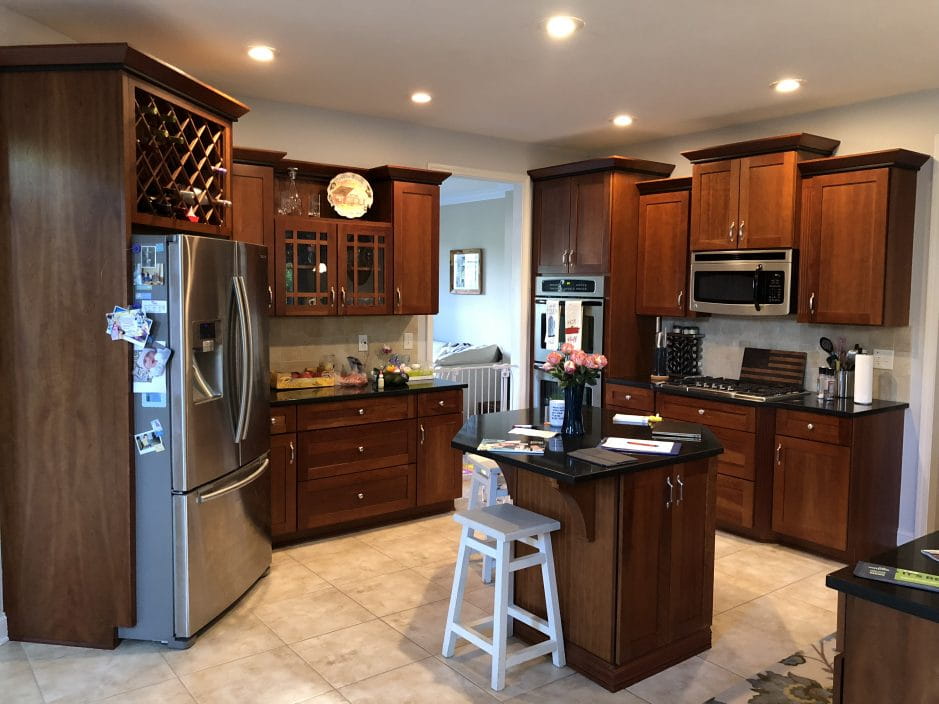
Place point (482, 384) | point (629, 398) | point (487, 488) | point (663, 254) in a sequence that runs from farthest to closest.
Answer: point (482, 384) < point (663, 254) < point (629, 398) < point (487, 488)

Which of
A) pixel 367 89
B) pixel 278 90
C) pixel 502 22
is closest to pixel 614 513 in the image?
pixel 502 22

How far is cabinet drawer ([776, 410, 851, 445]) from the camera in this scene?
404cm

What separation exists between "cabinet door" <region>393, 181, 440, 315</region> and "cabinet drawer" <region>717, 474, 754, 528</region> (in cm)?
223

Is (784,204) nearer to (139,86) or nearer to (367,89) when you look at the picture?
(367,89)

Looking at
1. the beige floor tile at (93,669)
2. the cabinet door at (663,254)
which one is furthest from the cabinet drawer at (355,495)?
the cabinet door at (663,254)

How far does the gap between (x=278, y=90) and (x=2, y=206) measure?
194 cm

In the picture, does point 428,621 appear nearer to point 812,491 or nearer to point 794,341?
point 812,491

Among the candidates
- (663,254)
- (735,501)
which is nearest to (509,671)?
(735,501)

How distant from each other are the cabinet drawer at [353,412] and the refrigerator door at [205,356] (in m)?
0.81

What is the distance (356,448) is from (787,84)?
3.27 metres

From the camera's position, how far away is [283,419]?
415 cm

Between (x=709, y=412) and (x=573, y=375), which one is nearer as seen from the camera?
(x=573, y=375)

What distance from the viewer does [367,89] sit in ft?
14.4

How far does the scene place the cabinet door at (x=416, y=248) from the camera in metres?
4.89
